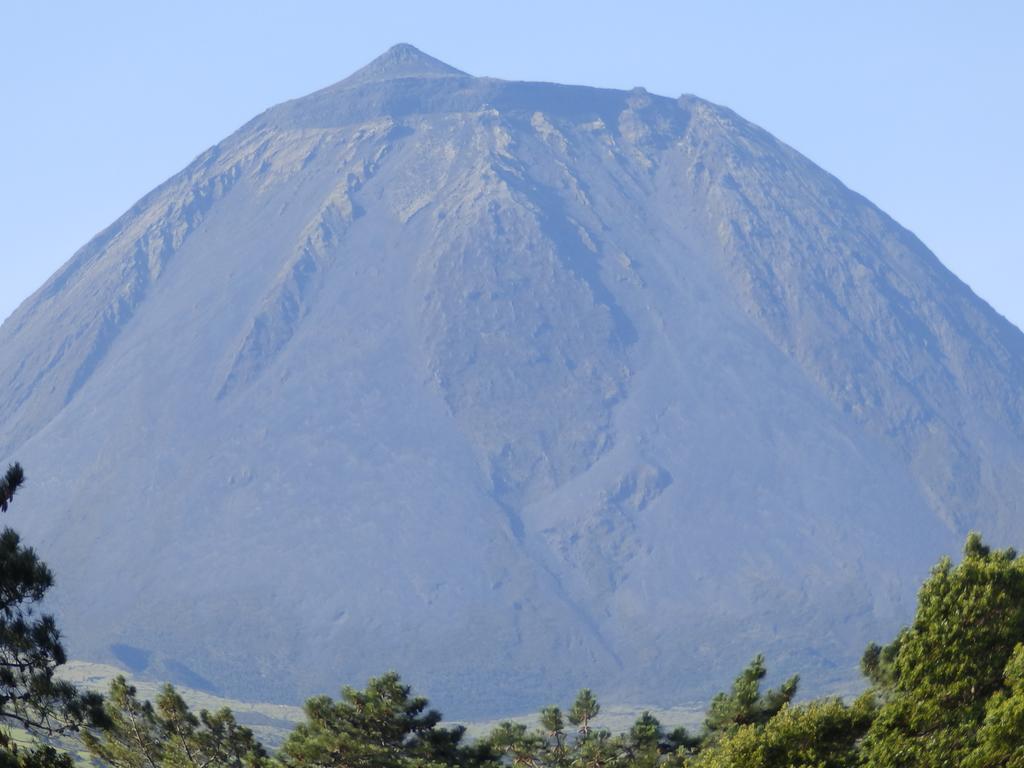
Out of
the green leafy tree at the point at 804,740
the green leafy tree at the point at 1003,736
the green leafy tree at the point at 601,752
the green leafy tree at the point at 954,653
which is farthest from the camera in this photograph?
the green leafy tree at the point at 601,752

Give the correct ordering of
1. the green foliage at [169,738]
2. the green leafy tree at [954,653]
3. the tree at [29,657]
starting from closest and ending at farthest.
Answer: the tree at [29,657], the green leafy tree at [954,653], the green foliage at [169,738]

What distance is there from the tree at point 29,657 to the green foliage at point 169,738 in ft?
43.4

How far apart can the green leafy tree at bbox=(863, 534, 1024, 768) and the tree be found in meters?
11.9

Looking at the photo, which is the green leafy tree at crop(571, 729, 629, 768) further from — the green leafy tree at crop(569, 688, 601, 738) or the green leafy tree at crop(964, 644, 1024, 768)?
the green leafy tree at crop(964, 644, 1024, 768)

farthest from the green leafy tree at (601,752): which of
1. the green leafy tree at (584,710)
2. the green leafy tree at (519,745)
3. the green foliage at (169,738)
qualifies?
the green foliage at (169,738)

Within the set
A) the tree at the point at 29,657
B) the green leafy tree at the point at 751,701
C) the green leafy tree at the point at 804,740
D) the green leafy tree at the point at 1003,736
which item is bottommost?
the tree at the point at 29,657

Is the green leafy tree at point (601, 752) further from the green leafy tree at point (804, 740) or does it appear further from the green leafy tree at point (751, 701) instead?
the green leafy tree at point (804, 740)

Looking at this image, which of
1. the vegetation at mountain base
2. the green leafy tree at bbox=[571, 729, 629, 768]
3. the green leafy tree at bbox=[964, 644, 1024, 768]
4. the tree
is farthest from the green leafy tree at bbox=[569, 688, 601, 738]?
the tree

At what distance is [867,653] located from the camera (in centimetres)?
3231

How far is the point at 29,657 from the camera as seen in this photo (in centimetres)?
2220

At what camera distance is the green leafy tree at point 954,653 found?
24.7 metres

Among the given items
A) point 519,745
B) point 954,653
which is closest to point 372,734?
point 519,745

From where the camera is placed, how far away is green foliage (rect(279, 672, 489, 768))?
121 feet

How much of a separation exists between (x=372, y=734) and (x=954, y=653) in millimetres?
17059
